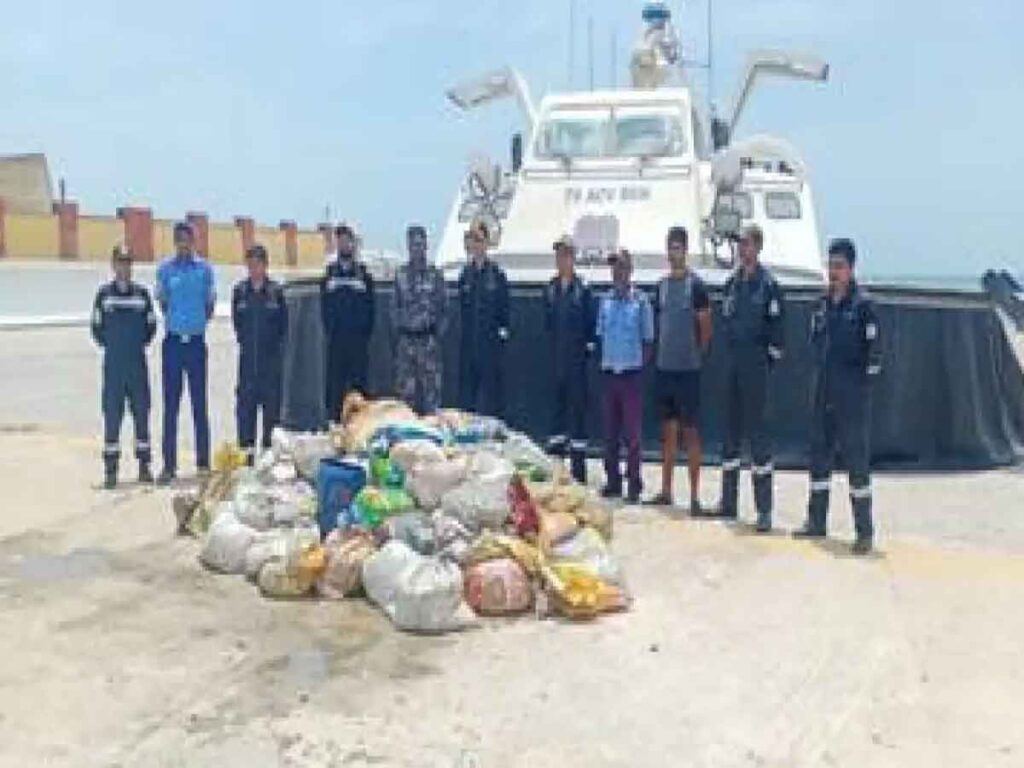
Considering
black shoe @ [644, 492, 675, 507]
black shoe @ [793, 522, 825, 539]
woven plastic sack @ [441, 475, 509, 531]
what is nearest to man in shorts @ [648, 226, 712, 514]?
black shoe @ [644, 492, 675, 507]

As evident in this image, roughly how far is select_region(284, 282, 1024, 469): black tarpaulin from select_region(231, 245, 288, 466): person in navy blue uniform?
151cm

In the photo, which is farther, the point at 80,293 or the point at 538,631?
the point at 80,293

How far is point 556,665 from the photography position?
18.8ft

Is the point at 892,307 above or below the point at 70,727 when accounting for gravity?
above

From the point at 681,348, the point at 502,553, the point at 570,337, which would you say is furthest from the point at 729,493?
the point at 502,553

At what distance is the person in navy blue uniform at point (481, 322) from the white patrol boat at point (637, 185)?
95.0 inches

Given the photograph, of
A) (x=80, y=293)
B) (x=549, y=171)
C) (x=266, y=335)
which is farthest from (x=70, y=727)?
(x=80, y=293)

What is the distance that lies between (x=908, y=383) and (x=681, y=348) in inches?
110

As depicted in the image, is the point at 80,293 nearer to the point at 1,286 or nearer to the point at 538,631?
the point at 1,286

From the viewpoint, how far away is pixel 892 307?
10672 millimetres

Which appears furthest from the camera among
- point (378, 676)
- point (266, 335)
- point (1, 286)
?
point (1, 286)

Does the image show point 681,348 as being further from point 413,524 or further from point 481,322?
point 413,524

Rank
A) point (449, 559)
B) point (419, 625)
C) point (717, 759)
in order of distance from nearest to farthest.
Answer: point (717, 759), point (419, 625), point (449, 559)

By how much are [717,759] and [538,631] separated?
1.60m
